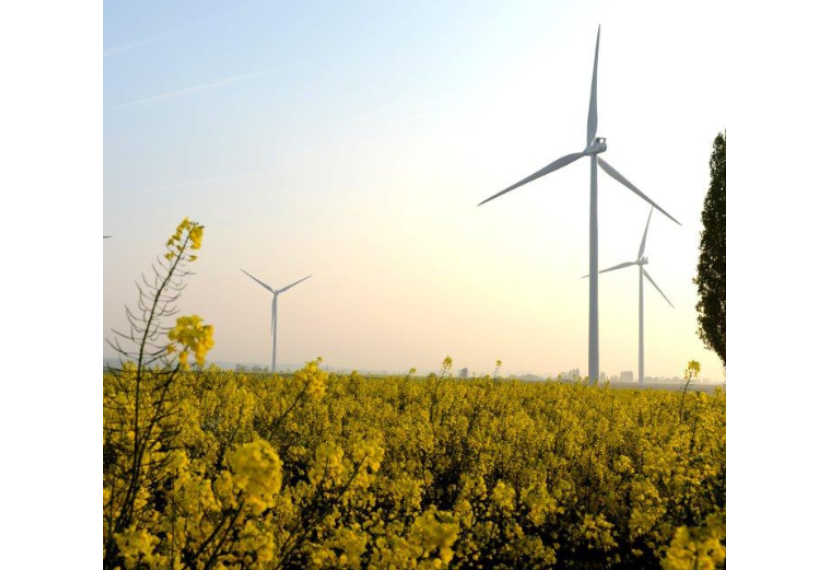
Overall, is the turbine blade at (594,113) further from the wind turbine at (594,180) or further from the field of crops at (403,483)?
the field of crops at (403,483)

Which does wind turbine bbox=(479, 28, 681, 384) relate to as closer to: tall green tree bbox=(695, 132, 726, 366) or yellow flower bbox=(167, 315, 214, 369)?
tall green tree bbox=(695, 132, 726, 366)

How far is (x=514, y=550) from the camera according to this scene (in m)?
5.98

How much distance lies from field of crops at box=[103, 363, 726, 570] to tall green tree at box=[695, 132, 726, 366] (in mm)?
15968

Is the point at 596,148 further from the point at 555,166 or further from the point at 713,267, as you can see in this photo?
the point at 713,267

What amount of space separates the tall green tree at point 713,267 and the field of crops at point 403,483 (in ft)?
52.4

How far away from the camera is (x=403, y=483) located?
5.98 m

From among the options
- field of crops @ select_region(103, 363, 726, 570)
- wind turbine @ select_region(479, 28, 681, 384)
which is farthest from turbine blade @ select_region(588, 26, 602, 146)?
field of crops @ select_region(103, 363, 726, 570)

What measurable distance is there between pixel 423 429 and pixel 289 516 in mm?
2932

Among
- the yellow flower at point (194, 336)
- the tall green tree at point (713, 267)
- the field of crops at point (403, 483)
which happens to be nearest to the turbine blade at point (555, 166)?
the tall green tree at point (713, 267)

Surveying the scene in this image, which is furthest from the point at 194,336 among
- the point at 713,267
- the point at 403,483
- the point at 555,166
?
the point at 713,267

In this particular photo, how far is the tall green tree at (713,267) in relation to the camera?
1088 inches

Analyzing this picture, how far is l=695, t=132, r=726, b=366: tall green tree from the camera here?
90.6 feet
